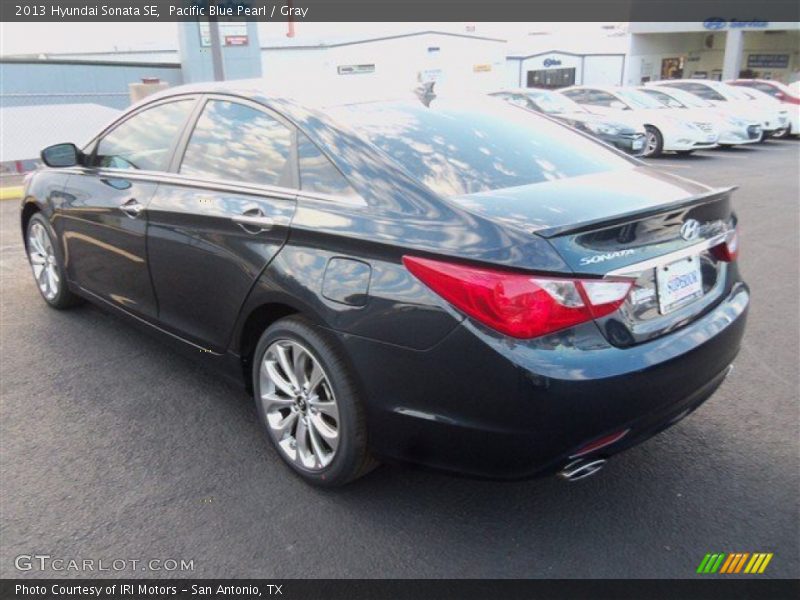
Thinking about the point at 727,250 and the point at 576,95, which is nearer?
the point at 727,250

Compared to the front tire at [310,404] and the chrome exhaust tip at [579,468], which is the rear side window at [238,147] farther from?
the chrome exhaust tip at [579,468]

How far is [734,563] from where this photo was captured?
251cm

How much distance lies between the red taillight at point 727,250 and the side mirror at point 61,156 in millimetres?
3783

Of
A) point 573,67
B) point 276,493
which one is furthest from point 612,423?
point 573,67

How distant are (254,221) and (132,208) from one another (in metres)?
1.13

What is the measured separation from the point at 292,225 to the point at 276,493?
1.15m

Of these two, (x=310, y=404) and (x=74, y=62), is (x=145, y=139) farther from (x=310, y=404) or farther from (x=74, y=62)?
(x=74, y=62)

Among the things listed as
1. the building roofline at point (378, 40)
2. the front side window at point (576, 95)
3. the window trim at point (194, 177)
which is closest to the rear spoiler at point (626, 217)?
the window trim at point (194, 177)

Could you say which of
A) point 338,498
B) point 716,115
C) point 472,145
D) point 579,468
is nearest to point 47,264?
point 338,498

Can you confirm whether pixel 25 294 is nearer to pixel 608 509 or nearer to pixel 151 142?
pixel 151 142

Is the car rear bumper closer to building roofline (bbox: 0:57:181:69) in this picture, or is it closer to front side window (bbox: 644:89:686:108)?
building roofline (bbox: 0:57:181:69)

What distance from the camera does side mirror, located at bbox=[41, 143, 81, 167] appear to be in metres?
4.36

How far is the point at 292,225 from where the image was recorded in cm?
284

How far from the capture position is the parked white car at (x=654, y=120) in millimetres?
15312
